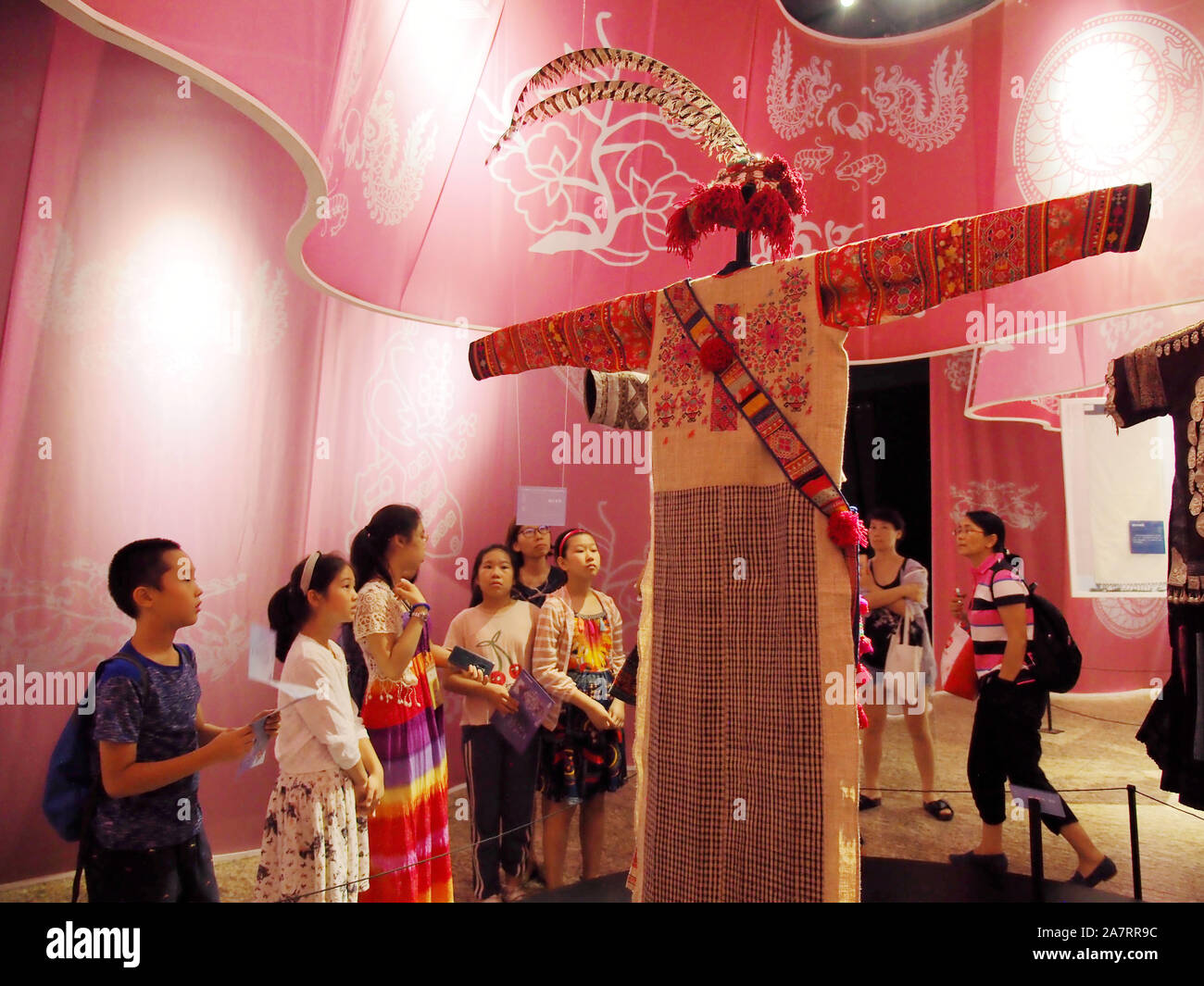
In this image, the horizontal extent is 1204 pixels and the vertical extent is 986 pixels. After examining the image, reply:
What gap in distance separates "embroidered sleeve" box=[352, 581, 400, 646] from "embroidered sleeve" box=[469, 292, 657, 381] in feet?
2.25

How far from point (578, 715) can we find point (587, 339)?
111 centimetres

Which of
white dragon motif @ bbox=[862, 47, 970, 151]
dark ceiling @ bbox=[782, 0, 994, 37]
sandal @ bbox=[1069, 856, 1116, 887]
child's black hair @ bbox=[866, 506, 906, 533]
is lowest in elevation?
sandal @ bbox=[1069, 856, 1116, 887]

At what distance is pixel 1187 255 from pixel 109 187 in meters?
2.93

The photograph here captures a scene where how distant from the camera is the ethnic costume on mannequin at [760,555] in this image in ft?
4.47

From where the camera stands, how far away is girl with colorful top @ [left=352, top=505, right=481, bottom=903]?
1.88 meters

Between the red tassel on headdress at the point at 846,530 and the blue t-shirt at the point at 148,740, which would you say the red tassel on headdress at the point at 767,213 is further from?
the blue t-shirt at the point at 148,740

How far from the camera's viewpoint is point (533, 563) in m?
2.40

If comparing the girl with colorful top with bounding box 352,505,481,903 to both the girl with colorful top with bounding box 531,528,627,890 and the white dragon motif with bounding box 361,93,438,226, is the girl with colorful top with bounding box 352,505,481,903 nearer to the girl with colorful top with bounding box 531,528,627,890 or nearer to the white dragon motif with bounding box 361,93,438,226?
the girl with colorful top with bounding box 531,528,627,890

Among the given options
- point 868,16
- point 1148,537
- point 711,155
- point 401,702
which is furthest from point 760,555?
point 868,16

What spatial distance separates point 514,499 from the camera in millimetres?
2520

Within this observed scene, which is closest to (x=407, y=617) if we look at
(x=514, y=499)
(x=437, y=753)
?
(x=437, y=753)

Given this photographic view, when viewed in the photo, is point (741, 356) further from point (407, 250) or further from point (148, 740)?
point (148, 740)

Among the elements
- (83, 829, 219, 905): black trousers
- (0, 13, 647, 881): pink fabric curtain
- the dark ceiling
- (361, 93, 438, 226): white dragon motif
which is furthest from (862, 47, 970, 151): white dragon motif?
(83, 829, 219, 905): black trousers

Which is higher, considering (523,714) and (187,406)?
(187,406)
